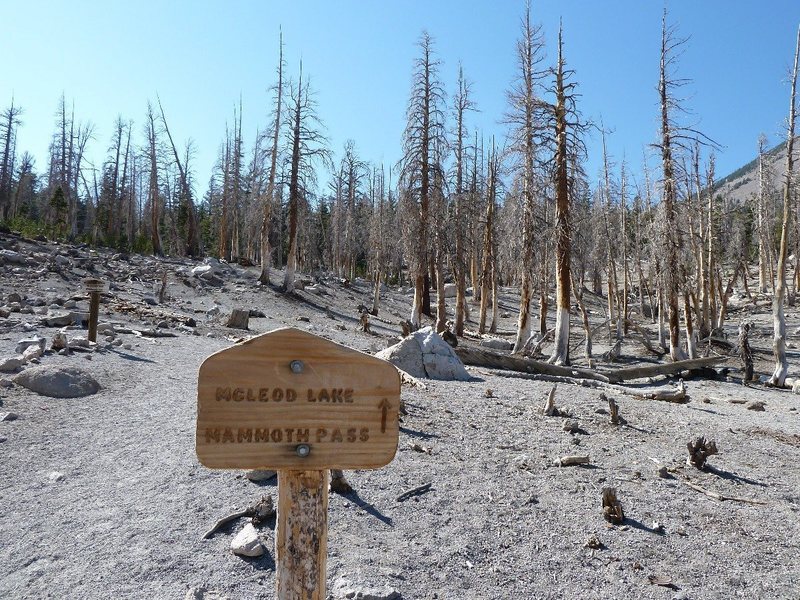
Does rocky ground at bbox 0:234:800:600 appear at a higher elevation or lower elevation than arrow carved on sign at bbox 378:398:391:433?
lower

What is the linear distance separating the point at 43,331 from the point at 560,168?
531 inches

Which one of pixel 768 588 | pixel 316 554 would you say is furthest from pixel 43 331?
pixel 768 588

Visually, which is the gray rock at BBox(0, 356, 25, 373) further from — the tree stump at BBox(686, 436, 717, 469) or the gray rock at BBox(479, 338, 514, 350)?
the gray rock at BBox(479, 338, 514, 350)

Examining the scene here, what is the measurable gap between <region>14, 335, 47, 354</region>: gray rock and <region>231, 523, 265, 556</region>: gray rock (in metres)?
7.20

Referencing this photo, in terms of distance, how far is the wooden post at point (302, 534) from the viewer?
2396 mm

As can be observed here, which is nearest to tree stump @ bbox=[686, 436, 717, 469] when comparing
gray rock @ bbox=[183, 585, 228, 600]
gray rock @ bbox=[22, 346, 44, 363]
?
gray rock @ bbox=[183, 585, 228, 600]

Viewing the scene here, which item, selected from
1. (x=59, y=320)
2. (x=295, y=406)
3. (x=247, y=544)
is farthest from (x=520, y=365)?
(x=295, y=406)

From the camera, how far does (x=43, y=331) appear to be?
11719 millimetres

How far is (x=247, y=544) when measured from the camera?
13.6ft

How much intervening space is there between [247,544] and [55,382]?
17.7 feet

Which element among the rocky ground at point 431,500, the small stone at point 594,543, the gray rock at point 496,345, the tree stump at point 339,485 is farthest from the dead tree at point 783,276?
the tree stump at point 339,485

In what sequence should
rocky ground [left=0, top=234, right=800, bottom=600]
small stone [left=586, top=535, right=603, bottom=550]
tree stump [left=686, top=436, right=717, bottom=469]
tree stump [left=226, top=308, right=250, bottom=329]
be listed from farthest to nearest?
tree stump [left=226, top=308, right=250, bottom=329]
tree stump [left=686, top=436, right=717, bottom=469]
small stone [left=586, top=535, right=603, bottom=550]
rocky ground [left=0, top=234, right=800, bottom=600]

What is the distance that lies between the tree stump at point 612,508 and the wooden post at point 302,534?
3.40 m

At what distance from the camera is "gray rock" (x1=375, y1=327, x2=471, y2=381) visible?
11961mm
